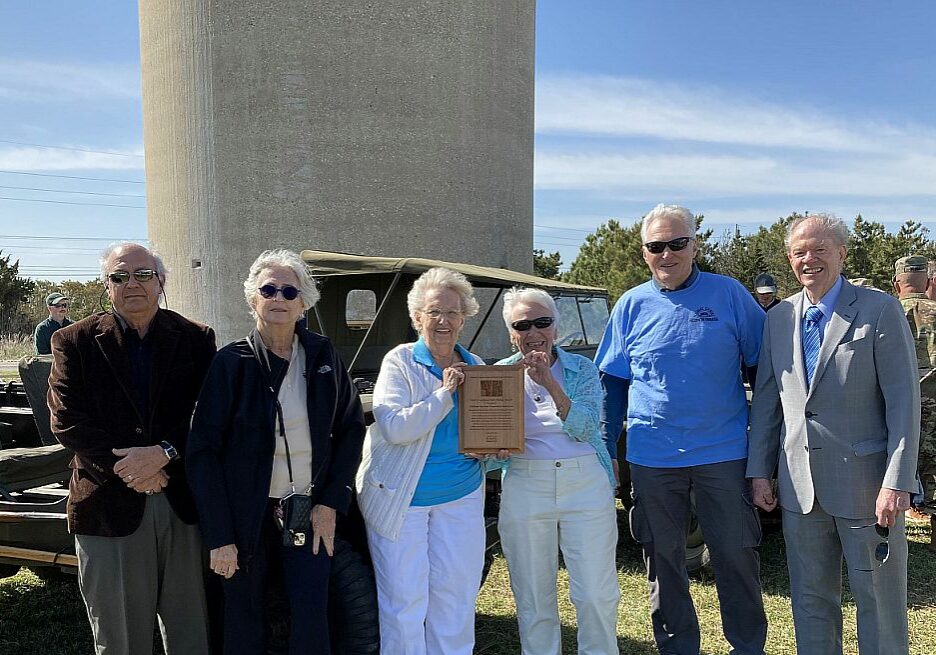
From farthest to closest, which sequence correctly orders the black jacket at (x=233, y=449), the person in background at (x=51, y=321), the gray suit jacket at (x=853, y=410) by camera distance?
the person in background at (x=51, y=321) < the gray suit jacket at (x=853, y=410) < the black jacket at (x=233, y=449)

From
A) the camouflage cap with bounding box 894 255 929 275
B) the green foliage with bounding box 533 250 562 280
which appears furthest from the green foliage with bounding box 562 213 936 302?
the camouflage cap with bounding box 894 255 929 275

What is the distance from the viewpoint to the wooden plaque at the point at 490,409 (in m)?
2.98

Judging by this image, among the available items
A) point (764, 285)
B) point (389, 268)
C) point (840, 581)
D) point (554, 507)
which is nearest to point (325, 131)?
point (764, 285)

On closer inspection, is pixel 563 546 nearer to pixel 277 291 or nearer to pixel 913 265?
pixel 277 291

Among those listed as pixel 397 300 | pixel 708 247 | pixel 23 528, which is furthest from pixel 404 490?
pixel 708 247

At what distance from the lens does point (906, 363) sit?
9.60 feet

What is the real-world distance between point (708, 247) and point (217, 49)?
24230 millimetres

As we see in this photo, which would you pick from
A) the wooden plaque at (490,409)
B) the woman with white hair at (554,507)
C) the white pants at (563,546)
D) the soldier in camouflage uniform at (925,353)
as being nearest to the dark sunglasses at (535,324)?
the woman with white hair at (554,507)

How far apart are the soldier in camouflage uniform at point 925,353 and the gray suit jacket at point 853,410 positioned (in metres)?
2.95

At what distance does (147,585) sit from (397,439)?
3.44ft

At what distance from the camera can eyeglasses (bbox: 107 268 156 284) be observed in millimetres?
2910

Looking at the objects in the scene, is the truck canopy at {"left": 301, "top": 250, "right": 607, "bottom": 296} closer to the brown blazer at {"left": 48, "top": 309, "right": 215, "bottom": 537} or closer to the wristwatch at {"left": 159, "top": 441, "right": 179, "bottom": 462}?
the brown blazer at {"left": 48, "top": 309, "right": 215, "bottom": 537}

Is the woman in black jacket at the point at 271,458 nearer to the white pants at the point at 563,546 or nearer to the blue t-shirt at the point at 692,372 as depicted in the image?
the white pants at the point at 563,546

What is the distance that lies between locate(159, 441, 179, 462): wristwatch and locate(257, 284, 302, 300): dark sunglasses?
646mm
